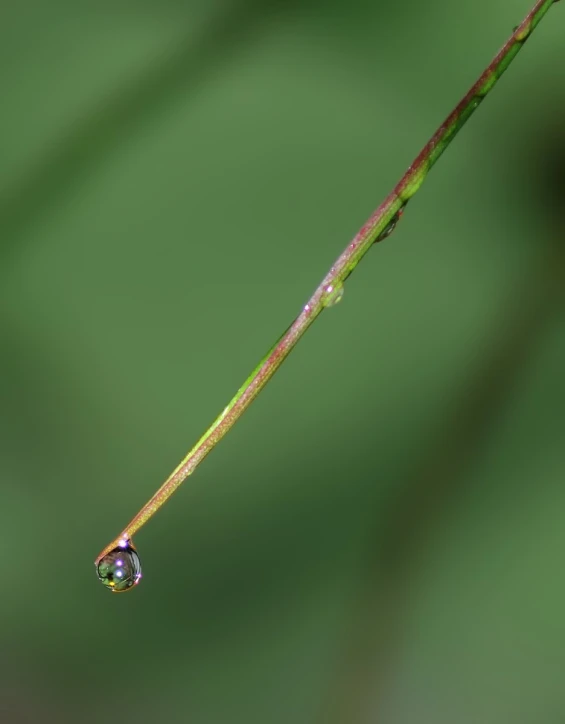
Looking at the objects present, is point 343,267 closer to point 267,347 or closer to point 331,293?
point 331,293

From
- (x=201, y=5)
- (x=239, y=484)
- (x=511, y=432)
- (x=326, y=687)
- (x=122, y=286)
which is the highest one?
(x=201, y=5)

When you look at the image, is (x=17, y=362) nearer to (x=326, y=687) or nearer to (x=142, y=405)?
(x=142, y=405)

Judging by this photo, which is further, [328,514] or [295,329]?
[328,514]

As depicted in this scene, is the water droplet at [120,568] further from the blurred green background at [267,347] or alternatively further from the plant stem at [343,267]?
the blurred green background at [267,347]

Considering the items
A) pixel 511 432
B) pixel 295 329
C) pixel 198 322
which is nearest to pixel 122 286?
pixel 198 322

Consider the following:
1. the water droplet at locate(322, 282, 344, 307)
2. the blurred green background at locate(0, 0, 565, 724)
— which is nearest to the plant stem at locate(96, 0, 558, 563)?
the water droplet at locate(322, 282, 344, 307)

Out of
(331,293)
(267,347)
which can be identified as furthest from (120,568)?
(267,347)

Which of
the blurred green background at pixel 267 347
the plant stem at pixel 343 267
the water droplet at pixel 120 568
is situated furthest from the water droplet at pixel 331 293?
the blurred green background at pixel 267 347
